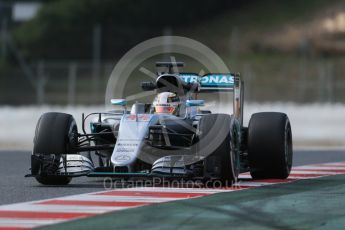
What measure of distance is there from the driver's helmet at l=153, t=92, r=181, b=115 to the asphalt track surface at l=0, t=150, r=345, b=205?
4.00 feet

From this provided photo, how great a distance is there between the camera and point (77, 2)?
50969 mm

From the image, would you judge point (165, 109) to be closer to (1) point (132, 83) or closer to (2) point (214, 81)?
(2) point (214, 81)

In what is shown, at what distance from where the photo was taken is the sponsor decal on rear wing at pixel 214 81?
15.1 meters

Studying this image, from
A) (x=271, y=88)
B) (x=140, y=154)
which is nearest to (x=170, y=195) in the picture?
(x=140, y=154)

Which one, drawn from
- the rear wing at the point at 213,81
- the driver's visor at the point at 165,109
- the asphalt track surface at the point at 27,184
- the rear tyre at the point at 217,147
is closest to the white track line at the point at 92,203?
the rear tyre at the point at 217,147

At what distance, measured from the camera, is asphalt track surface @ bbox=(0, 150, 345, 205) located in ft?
39.0

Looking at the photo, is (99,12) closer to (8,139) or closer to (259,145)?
(8,139)

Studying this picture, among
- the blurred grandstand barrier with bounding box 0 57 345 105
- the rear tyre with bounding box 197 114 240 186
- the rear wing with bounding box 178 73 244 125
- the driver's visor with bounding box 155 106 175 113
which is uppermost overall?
the blurred grandstand barrier with bounding box 0 57 345 105

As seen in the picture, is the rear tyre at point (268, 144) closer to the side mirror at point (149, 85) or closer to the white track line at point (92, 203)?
the white track line at point (92, 203)

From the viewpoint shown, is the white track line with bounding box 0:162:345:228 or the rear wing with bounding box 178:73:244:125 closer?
the white track line with bounding box 0:162:345:228

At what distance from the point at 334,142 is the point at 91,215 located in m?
18.0

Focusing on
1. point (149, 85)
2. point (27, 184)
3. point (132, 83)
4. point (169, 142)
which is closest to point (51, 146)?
point (27, 184)

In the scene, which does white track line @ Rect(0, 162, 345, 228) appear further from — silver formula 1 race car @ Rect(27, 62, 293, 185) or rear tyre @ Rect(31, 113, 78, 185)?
rear tyre @ Rect(31, 113, 78, 185)

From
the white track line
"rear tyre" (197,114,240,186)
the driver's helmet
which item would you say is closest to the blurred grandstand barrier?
the driver's helmet
